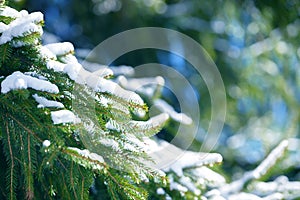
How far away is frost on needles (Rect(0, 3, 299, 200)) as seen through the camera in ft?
3.17

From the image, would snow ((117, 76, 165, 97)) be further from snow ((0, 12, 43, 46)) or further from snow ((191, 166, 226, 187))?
snow ((0, 12, 43, 46))

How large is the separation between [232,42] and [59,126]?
2370 mm

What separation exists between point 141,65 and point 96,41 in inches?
12.5

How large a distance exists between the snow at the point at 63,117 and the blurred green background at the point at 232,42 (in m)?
1.55

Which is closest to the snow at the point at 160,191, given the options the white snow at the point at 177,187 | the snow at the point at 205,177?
the white snow at the point at 177,187

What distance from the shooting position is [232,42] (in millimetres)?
3178

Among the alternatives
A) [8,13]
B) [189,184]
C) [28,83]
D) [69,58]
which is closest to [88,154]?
[28,83]

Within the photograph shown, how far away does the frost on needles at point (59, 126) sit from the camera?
967mm

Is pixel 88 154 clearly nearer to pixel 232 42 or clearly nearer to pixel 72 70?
pixel 72 70

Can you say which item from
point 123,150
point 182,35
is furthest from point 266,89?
point 123,150

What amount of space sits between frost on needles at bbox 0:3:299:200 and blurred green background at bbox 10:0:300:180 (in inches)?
57.0

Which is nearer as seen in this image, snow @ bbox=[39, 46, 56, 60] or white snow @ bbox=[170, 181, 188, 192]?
snow @ bbox=[39, 46, 56, 60]

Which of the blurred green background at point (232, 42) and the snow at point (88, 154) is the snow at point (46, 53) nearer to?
the snow at point (88, 154)

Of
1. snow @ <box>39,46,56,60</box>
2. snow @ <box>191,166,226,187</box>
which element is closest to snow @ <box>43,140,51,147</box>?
snow @ <box>39,46,56,60</box>
